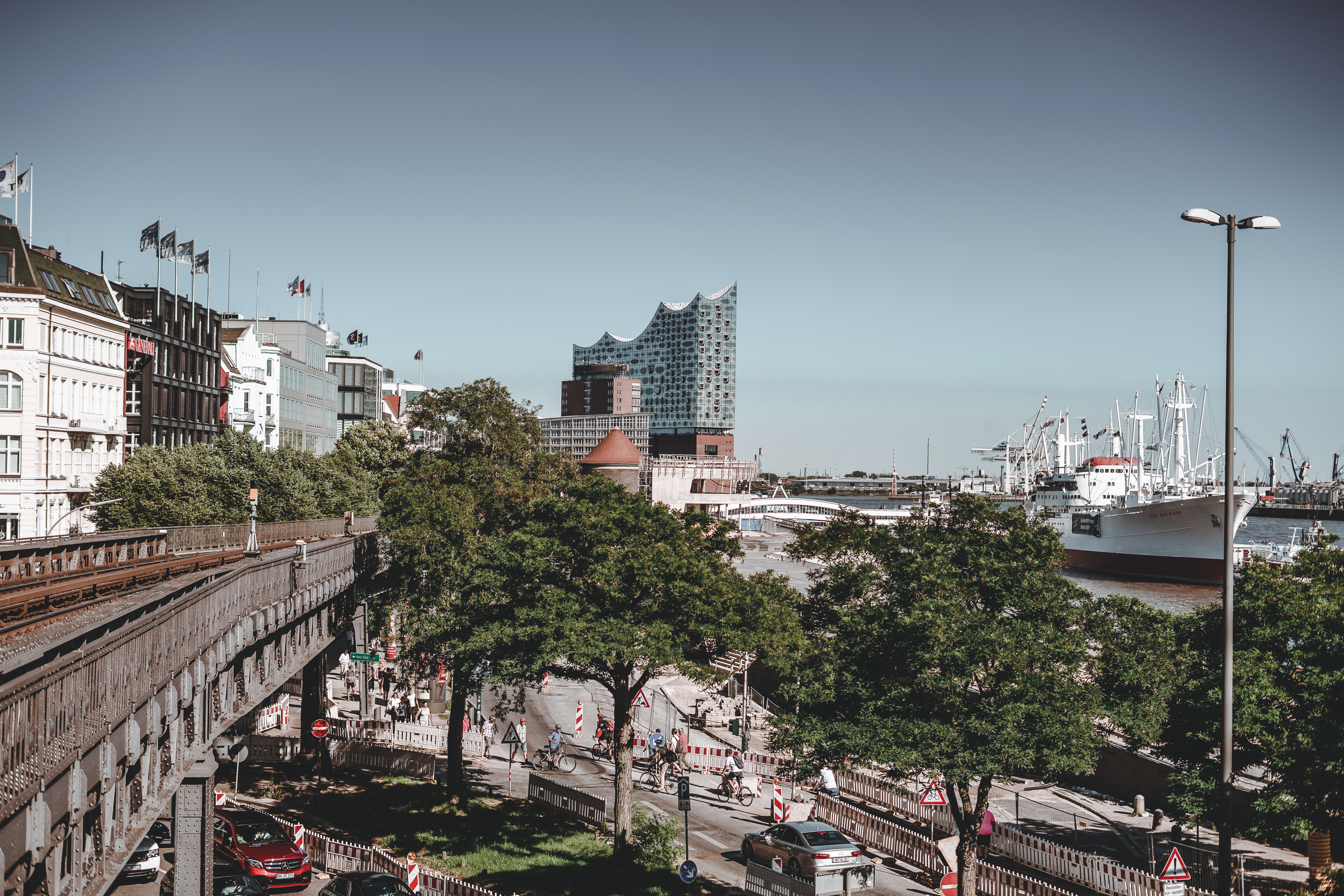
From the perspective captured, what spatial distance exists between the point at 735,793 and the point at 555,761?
7.41 metres

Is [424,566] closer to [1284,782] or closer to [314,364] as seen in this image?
[1284,782]

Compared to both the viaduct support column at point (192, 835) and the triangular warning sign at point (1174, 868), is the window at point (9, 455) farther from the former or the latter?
the triangular warning sign at point (1174, 868)

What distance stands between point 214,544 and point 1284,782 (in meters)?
36.8

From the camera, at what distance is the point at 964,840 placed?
23.7 meters

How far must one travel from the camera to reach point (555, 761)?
39.4 metres

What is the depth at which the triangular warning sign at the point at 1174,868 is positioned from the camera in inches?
752

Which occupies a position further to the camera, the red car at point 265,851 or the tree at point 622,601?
the tree at point 622,601

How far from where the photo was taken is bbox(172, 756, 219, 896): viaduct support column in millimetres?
21047

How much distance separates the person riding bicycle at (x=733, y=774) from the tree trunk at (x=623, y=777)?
7.56 meters

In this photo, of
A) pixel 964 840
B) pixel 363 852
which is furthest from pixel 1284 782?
pixel 363 852

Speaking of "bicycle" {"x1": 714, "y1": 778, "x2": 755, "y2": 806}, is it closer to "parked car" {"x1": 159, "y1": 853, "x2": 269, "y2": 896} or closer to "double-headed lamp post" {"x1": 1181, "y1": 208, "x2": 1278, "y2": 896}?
"parked car" {"x1": 159, "y1": 853, "x2": 269, "y2": 896}

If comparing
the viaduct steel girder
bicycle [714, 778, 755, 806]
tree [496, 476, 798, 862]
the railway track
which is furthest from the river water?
the viaduct steel girder

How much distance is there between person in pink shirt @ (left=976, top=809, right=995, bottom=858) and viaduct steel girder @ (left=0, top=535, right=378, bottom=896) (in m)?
18.4

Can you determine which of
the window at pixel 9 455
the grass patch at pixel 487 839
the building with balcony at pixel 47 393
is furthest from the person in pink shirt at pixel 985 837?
the window at pixel 9 455
